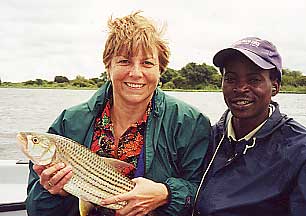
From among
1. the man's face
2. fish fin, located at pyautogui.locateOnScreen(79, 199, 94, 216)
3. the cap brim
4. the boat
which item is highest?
the cap brim

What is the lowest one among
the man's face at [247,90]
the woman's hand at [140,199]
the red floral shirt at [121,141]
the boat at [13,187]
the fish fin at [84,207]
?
the boat at [13,187]

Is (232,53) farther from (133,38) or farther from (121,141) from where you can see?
(121,141)

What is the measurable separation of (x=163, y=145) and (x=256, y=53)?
968 millimetres

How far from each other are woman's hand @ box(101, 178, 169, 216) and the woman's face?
623mm

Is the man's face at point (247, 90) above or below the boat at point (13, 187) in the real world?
above

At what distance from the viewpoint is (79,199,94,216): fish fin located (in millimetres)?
3581

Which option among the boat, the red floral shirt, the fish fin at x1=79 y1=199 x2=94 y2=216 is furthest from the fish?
the boat

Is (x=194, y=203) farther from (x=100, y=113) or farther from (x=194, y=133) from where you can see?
(x=100, y=113)

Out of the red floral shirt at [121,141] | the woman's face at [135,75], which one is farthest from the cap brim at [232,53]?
the red floral shirt at [121,141]

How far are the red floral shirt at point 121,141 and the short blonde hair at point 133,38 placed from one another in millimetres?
451

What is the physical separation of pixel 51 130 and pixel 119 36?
34.3 inches

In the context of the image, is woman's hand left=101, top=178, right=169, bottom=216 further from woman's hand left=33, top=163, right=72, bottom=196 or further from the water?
the water

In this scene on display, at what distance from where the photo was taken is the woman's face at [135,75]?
3.66 m

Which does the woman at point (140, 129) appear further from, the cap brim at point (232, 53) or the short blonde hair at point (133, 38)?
the cap brim at point (232, 53)
